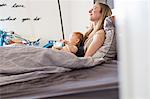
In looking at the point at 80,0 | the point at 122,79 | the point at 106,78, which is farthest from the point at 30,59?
the point at 80,0

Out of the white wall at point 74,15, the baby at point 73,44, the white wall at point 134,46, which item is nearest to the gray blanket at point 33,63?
the baby at point 73,44

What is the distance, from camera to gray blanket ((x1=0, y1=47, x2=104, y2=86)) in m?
1.12

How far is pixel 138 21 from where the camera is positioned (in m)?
0.35

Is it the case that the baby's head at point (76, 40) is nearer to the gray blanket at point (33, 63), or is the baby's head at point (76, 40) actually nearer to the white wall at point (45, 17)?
the gray blanket at point (33, 63)

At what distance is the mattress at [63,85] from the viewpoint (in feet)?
3.24

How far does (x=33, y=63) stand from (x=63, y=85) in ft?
0.73

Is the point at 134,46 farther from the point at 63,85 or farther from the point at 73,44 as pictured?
the point at 73,44

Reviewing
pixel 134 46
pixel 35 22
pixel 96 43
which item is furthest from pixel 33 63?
pixel 35 22

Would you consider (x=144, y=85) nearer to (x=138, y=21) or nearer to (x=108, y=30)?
(x=138, y=21)

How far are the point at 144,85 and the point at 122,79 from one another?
35mm

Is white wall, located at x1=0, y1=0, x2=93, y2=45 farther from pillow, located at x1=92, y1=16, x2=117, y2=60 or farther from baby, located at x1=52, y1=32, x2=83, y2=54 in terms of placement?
pillow, located at x1=92, y1=16, x2=117, y2=60

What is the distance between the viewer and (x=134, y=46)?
36 centimetres

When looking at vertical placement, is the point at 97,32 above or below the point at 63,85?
above

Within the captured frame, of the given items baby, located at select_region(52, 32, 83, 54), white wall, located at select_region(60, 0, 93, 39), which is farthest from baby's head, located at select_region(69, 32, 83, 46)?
white wall, located at select_region(60, 0, 93, 39)
